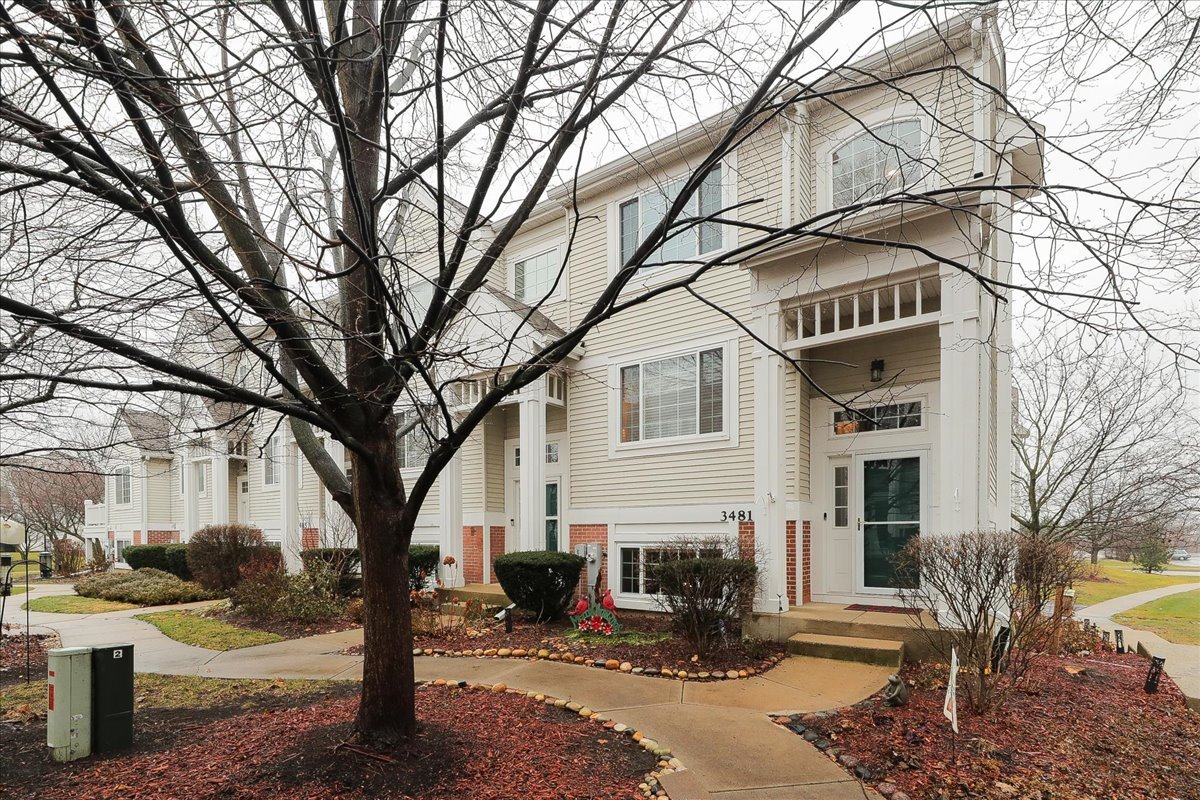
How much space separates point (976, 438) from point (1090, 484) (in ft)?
31.2

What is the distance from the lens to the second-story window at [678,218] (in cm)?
1006

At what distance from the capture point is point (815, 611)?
8.23 metres

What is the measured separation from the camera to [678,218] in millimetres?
10477

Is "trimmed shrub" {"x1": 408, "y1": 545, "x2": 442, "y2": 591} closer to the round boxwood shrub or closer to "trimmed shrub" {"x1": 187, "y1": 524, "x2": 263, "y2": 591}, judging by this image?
the round boxwood shrub

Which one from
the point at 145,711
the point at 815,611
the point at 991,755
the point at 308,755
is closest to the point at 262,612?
the point at 145,711

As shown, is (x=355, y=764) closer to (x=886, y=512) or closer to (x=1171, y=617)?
(x=886, y=512)

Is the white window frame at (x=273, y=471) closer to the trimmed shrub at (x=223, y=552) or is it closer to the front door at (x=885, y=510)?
the trimmed shrub at (x=223, y=552)

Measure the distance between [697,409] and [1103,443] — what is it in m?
9.99

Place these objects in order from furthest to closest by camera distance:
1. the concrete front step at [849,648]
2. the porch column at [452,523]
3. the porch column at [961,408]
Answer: the porch column at [452,523] < the porch column at [961,408] < the concrete front step at [849,648]

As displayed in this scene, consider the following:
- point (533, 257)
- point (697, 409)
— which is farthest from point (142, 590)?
point (697, 409)

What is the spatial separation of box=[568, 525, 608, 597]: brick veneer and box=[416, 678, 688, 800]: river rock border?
4.49m

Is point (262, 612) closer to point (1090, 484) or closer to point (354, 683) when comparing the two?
point (354, 683)

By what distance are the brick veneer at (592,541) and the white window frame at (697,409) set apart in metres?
1.28

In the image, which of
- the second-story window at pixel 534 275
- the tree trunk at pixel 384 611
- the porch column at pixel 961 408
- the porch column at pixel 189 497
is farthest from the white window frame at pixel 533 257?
the porch column at pixel 189 497
